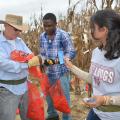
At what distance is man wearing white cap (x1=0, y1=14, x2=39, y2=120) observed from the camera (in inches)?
173

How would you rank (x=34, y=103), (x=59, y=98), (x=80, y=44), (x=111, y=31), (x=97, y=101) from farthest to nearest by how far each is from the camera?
(x=80, y=44) → (x=59, y=98) → (x=34, y=103) → (x=111, y=31) → (x=97, y=101)

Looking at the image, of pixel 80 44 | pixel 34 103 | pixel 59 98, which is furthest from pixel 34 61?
pixel 80 44

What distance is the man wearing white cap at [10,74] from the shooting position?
439cm

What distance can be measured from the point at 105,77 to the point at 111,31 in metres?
0.38

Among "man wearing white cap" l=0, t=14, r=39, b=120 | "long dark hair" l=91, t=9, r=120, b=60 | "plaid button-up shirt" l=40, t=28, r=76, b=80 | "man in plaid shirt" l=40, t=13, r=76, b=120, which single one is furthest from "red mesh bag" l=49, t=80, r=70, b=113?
"long dark hair" l=91, t=9, r=120, b=60

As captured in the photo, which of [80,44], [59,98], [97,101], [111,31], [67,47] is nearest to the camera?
[97,101]

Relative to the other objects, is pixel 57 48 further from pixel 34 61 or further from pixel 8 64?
pixel 8 64

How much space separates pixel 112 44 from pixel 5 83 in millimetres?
1589

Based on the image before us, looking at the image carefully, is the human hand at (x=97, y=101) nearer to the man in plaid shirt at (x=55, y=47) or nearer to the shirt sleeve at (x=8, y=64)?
the shirt sleeve at (x=8, y=64)

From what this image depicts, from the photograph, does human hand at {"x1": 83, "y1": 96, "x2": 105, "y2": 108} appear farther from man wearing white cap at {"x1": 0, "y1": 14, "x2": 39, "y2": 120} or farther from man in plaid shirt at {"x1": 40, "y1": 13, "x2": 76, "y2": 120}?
man in plaid shirt at {"x1": 40, "y1": 13, "x2": 76, "y2": 120}

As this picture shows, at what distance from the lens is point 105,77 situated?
335 cm

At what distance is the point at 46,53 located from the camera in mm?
6047

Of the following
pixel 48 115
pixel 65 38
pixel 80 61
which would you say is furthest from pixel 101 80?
pixel 80 61

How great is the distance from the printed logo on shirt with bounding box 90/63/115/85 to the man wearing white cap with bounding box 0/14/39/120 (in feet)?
3.72
